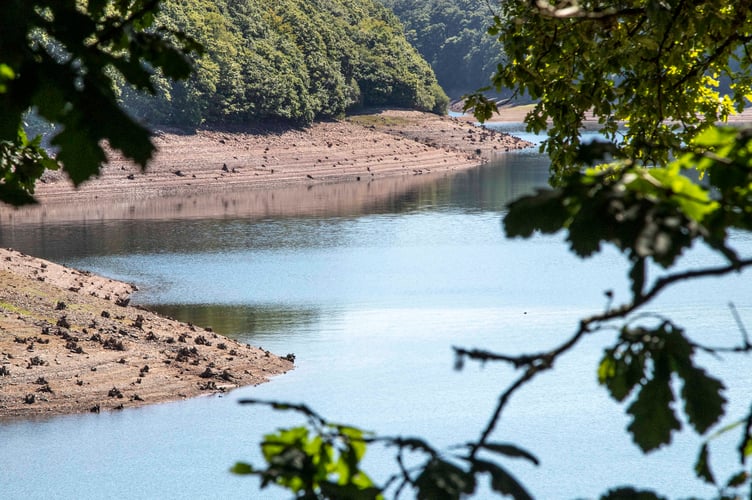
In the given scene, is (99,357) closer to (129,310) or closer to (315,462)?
(129,310)

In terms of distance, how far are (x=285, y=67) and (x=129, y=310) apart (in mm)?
50214

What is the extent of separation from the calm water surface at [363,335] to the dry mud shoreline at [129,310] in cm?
71

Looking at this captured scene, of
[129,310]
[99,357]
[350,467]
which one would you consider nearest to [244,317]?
[129,310]

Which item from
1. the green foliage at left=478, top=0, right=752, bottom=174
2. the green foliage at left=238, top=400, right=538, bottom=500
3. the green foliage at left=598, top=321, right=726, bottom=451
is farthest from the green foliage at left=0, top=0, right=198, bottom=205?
the green foliage at left=478, top=0, right=752, bottom=174

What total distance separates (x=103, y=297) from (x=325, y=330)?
244 inches

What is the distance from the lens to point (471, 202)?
52188 millimetres

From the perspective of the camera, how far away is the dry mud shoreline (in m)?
19.4

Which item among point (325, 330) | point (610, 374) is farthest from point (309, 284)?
point (610, 374)

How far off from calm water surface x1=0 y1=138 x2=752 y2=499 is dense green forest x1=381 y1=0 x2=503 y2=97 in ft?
317

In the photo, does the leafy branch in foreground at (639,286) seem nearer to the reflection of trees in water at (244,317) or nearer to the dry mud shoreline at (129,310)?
the dry mud shoreline at (129,310)

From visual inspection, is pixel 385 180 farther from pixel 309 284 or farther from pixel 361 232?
pixel 309 284

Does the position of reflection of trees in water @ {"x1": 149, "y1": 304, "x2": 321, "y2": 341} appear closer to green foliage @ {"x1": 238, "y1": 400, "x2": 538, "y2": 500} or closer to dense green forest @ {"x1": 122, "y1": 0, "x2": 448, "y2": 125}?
green foliage @ {"x1": 238, "y1": 400, "x2": 538, "y2": 500}

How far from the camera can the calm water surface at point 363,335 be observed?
56.2 feet

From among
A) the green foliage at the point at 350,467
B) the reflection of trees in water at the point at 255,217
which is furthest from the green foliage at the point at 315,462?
the reflection of trees in water at the point at 255,217
